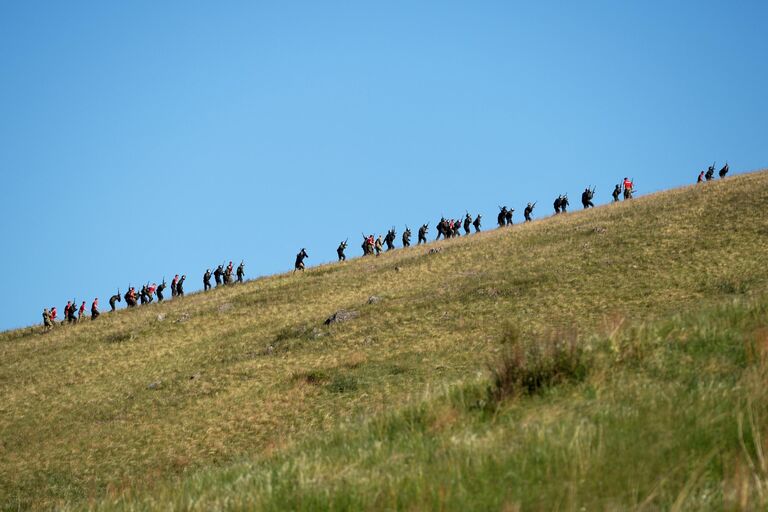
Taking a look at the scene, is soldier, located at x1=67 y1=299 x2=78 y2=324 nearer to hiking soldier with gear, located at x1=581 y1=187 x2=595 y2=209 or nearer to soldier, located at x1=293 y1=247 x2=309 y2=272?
soldier, located at x1=293 y1=247 x2=309 y2=272

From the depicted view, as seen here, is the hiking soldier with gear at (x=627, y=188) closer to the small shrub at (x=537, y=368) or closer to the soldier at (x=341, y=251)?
the soldier at (x=341, y=251)

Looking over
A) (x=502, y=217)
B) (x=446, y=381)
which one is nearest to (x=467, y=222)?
(x=502, y=217)

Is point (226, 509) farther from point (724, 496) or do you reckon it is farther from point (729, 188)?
point (729, 188)

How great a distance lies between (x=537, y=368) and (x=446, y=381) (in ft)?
11.4

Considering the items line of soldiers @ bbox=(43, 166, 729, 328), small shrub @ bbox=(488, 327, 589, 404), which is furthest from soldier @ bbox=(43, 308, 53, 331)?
small shrub @ bbox=(488, 327, 589, 404)

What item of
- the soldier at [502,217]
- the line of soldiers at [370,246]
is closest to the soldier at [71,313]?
the line of soldiers at [370,246]

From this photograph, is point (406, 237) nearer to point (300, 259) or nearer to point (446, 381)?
point (300, 259)

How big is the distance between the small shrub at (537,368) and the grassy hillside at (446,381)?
0.03m

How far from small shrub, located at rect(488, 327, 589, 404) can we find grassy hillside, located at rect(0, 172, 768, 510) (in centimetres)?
3

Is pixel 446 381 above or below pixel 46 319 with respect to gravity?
below

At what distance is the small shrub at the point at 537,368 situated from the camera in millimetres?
9977

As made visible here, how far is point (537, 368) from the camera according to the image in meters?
10.2

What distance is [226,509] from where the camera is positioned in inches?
296

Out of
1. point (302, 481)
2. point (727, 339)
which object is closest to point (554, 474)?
point (302, 481)
